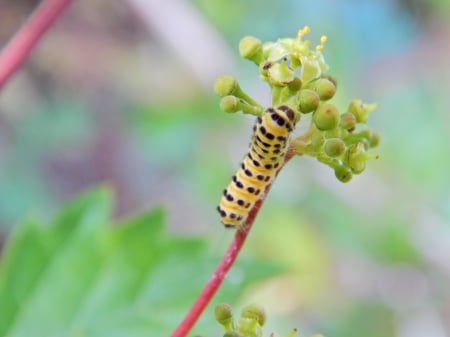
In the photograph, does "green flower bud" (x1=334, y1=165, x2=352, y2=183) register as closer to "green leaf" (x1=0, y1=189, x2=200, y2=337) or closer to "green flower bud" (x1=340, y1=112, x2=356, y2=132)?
"green flower bud" (x1=340, y1=112, x2=356, y2=132)

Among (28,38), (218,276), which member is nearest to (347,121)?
(218,276)

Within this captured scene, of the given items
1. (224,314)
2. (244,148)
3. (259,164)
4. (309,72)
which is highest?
(244,148)

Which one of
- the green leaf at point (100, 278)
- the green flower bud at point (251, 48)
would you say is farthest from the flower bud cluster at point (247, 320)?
the green leaf at point (100, 278)

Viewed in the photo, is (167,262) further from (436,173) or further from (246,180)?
(436,173)

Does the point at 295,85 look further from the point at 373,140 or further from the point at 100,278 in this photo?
the point at 100,278

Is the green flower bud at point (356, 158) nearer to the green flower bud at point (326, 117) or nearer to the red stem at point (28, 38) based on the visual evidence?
the green flower bud at point (326, 117)

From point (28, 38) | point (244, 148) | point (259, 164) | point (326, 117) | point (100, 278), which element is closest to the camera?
point (326, 117)
